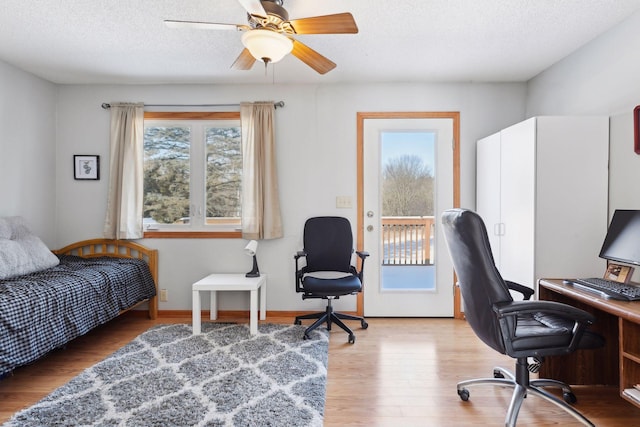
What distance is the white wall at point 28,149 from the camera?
10.6 ft

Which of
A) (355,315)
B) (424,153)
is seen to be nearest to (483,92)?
(424,153)

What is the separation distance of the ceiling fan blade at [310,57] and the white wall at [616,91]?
6.45ft

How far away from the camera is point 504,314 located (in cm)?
174

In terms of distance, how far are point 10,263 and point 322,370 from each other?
2.50 meters

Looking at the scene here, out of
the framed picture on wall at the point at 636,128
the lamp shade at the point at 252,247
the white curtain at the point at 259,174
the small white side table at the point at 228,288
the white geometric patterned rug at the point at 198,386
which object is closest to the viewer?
the white geometric patterned rug at the point at 198,386

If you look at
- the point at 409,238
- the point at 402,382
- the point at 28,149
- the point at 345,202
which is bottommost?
the point at 402,382

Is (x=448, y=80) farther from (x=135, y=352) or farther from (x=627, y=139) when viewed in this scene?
(x=135, y=352)

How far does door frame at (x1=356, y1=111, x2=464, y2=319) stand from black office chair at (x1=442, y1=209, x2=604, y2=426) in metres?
1.74

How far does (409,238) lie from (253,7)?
2.66 m

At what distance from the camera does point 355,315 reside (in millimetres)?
3746

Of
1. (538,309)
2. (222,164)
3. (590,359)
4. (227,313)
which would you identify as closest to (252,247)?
(227,313)

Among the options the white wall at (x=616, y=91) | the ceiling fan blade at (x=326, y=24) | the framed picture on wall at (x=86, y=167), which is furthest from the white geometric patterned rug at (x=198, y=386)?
the white wall at (x=616, y=91)

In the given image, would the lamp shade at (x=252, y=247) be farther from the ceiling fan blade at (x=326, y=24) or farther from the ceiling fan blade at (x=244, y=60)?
the ceiling fan blade at (x=326, y=24)

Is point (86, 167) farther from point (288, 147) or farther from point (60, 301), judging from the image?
point (288, 147)
